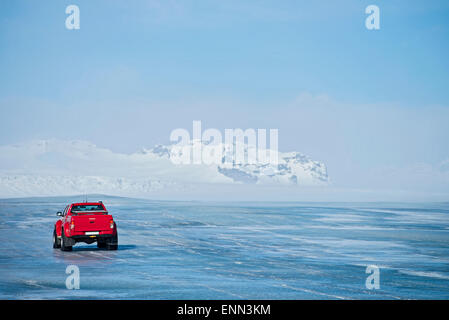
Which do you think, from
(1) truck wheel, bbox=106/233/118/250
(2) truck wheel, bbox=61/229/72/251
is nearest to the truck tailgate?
(1) truck wheel, bbox=106/233/118/250

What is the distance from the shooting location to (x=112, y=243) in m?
27.5

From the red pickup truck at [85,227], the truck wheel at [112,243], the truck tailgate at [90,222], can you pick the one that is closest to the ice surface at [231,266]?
the truck wheel at [112,243]

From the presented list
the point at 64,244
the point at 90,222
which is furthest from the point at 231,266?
the point at 64,244

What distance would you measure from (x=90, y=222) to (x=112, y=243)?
5.58 ft

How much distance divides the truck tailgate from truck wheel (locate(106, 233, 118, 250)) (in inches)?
30.0

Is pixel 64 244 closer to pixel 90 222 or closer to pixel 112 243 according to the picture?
pixel 90 222

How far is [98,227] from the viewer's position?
86.4 feet

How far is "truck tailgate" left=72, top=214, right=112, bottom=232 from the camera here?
2605 cm

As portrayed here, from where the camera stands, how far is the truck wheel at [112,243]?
88.9 feet

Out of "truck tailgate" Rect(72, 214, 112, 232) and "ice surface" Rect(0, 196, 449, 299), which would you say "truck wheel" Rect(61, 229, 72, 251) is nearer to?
"ice surface" Rect(0, 196, 449, 299)

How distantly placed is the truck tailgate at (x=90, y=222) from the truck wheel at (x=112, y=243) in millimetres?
762

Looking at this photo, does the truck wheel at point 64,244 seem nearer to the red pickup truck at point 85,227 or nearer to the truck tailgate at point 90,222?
the red pickup truck at point 85,227
